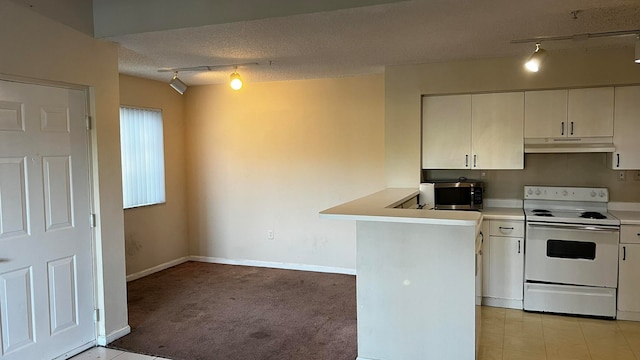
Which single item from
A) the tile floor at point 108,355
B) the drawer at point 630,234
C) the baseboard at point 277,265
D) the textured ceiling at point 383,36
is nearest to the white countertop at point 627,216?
the drawer at point 630,234

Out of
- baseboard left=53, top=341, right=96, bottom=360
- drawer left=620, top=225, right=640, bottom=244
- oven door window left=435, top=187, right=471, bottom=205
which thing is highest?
oven door window left=435, top=187, right=471, bottom=205

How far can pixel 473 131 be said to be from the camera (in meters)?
4.48

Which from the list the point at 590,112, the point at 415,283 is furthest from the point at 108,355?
the point at 590,112

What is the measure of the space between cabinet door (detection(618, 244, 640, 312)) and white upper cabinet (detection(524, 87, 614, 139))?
3.42 ft

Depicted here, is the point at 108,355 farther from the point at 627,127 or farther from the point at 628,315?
the point at 627,127

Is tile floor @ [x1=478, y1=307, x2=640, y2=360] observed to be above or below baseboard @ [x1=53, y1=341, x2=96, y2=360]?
below

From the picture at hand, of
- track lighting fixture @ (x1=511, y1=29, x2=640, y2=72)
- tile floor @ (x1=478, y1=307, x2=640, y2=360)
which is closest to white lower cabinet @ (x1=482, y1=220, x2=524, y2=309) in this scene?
tile floor @ (x1=478, y1=307, x2=640, y2=360)

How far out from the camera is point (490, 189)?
479cm

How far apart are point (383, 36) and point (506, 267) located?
243 centimetres

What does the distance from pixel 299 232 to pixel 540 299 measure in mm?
2791

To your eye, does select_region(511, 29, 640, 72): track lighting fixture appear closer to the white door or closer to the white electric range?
the white electric range

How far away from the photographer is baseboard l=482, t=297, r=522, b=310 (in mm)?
4230

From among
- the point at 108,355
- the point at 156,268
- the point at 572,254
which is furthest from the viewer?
the point at 156,268

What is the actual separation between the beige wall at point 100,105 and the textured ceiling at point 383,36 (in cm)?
28
